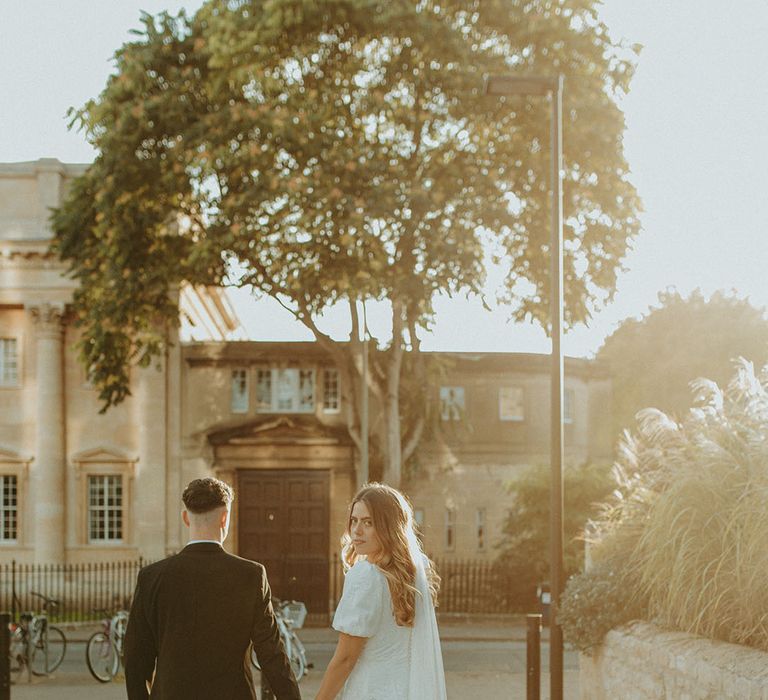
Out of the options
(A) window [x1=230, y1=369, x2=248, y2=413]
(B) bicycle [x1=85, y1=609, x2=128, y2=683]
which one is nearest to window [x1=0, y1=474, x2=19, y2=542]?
(A) window [x1=230, y1=369, x2=248, y2=413]

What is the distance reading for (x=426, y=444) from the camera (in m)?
31.1

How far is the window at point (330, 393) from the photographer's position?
31531 millimetres

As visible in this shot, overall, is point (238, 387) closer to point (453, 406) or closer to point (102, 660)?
point (453, 406)

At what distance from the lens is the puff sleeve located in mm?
4637

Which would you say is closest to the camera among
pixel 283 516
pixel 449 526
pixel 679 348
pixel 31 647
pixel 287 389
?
pixel 31 647

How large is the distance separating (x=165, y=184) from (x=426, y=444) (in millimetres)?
11862

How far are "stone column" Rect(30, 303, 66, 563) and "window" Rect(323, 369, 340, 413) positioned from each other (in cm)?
739

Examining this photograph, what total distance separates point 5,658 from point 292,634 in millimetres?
4955

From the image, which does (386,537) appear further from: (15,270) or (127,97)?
(15,270)

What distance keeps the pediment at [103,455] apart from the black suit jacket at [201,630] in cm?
2732

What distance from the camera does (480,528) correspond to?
105 ft

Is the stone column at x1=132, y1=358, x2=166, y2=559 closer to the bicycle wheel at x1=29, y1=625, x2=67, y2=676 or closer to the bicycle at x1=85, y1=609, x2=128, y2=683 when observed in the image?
the bicycle wheel at x1=29, y1=625, x2=67, y2=676

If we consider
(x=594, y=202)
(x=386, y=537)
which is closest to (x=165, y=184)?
(x=594, y=202)

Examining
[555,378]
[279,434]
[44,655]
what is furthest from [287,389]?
[555,378]
